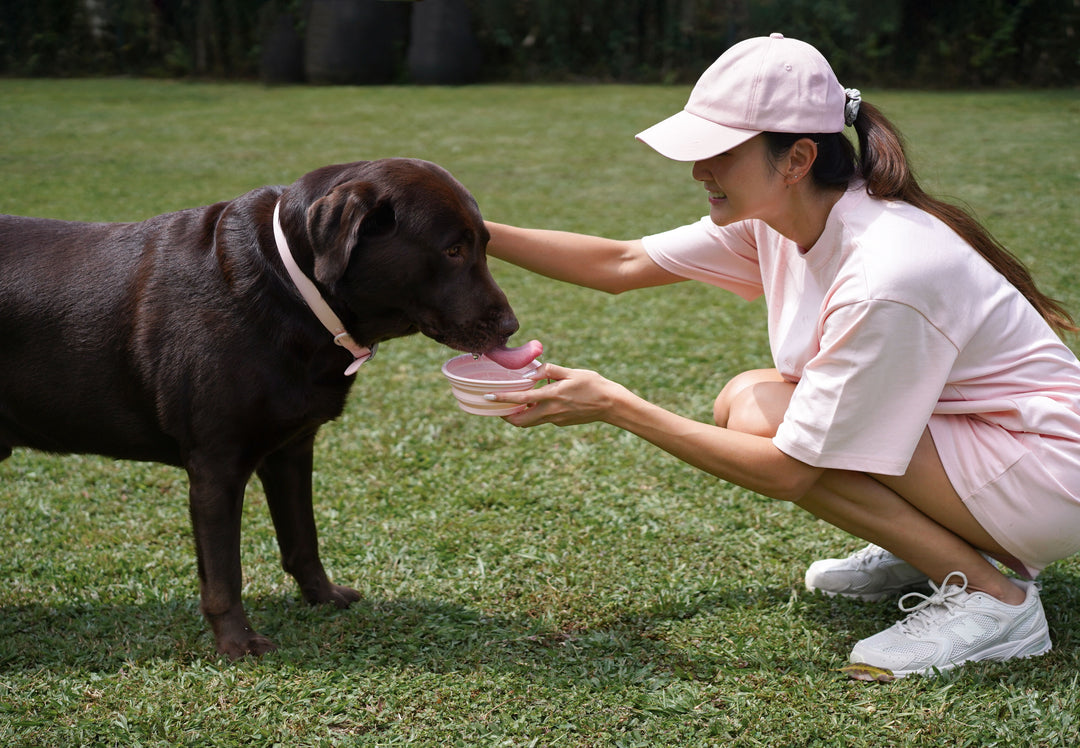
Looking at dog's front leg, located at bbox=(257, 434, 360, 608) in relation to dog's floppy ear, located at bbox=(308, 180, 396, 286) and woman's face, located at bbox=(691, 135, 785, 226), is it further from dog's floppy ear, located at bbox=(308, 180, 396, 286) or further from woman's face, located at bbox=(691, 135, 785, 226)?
woman's face, located at bbox=(691, 135, 785, 226)

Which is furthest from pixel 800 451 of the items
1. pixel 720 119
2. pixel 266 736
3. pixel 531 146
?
pixel 531 146

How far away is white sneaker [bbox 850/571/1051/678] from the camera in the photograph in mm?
2586

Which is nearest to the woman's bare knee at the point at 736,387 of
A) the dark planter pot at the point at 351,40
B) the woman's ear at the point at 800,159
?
the woman's ear at the point at 800,159

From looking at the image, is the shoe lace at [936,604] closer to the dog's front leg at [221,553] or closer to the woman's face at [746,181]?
the woman's face at [746,181]

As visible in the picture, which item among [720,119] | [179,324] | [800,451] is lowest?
[800,451]

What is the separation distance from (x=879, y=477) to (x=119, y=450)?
2046mm

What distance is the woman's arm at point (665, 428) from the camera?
2.54 meters

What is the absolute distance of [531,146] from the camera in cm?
1245

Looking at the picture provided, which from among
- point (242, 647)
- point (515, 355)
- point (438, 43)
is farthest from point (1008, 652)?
point (438, 43)

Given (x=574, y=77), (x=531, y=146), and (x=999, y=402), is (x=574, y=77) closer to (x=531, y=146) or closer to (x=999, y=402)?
(x=531, y=146)

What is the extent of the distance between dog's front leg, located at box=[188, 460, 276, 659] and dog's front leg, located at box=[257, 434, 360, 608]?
249mm

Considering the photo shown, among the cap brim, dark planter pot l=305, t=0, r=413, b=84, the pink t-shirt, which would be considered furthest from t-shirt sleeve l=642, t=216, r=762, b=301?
dark planter pot l=305, t=0, r=413, b=84

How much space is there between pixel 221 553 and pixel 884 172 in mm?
1940

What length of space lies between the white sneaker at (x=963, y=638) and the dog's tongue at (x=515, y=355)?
1.14 metres
